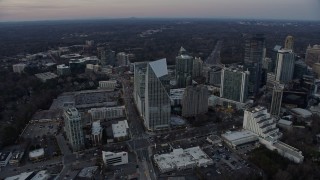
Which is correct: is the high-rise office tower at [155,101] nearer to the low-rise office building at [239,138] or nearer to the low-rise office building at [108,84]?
the low-rise office building at [239,138]

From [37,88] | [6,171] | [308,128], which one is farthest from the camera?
[37,88]

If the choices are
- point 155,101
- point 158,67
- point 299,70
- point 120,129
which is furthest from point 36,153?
point 299,70

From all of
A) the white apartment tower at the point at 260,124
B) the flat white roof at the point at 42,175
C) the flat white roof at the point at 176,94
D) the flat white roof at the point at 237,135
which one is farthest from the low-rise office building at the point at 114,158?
the flat white roof at the point at 176,94

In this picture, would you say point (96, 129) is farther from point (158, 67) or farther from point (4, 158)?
point (158, 67)

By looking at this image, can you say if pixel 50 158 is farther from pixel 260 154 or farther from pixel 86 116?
pixel 260 154

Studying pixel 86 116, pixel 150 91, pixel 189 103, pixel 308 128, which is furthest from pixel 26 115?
pixel 308 128

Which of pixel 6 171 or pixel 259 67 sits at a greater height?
pixel 259 67
